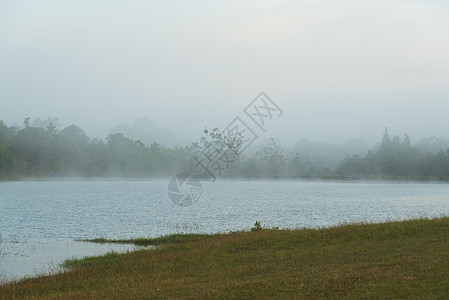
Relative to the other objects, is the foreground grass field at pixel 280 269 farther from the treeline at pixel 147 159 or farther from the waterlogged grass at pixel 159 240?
the treeline at pixel 147 159

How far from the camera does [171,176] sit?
143 m

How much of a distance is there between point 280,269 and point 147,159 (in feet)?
439

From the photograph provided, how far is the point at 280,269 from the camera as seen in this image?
13898mm

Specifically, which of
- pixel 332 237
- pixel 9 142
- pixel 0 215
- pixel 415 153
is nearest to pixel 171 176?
pixel 9 142

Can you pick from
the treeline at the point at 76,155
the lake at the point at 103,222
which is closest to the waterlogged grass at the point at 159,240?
the lake at the point at 103,222

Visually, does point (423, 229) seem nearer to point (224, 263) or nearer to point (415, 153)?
point (224, 263)

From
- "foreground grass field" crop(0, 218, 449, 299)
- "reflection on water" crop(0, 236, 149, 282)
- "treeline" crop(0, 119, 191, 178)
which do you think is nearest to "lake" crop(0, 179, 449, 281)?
"reflection on water" crop(0, 236, 149, 282)

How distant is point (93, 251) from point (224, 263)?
9116 millimetres

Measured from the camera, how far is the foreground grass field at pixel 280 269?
1106 cm

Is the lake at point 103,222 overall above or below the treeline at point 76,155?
below

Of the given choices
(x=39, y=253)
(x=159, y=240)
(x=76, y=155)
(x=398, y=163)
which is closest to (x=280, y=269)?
(x=159, y=240)

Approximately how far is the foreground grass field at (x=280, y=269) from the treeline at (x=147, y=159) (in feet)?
336

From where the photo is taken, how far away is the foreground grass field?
1106 cm

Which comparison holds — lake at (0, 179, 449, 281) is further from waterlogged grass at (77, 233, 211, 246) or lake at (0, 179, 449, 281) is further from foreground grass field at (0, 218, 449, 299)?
foreground grass field at (0, 218, 449, 299)
